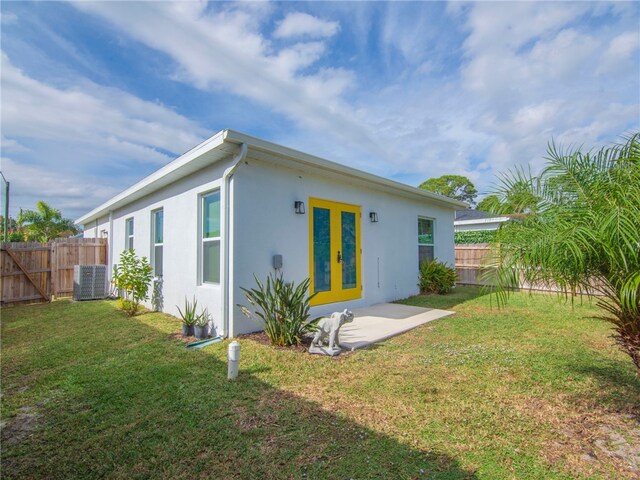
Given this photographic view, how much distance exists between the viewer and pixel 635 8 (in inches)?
185

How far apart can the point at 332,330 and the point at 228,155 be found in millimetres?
3162

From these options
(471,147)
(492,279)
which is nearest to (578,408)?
(492,279)

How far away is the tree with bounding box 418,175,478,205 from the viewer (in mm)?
36594

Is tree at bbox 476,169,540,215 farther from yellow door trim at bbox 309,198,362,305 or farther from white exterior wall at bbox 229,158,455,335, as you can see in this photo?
yellow door trim at bbox 309,198,362,305

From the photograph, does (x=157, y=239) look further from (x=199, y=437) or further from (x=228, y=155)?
(x=199, y=437)

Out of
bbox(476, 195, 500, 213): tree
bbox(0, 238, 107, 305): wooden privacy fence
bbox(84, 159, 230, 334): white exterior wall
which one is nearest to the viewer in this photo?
bbox(476, 195, 500, 213): tree

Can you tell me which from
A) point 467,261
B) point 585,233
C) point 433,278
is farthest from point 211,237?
point 467,261

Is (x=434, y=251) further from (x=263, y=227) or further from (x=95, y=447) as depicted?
(x=95, y=447)

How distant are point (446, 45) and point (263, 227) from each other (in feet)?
20.4

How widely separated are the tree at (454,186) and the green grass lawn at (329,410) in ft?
112

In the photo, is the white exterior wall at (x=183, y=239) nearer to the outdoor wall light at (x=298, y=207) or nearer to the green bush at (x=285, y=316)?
the green bush at (x=285, y=316)

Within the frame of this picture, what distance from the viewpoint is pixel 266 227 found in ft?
17.4

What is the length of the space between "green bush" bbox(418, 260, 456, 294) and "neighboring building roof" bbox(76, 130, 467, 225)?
2.20m

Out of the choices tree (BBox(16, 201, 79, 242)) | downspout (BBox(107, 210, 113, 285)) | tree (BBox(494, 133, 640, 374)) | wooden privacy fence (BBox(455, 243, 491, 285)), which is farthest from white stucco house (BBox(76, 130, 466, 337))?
tree (BBox(16, 201, 79, 242))
